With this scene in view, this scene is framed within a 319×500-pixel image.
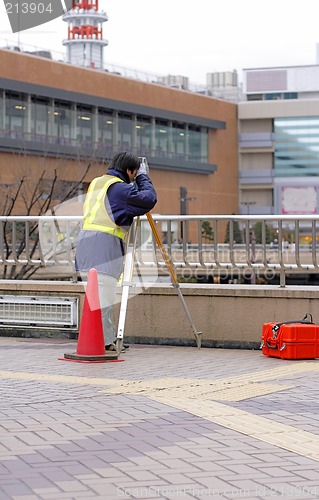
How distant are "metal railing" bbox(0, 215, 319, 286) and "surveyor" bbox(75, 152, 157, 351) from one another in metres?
1.14

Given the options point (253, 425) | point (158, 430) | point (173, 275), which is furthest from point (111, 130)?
point (158, 430)

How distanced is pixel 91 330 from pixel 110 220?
4.20 feet

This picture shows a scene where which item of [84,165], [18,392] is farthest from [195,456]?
[84,165]

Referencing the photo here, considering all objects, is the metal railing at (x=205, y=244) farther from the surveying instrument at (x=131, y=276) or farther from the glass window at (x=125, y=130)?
the glass window at (x=125, y=130)

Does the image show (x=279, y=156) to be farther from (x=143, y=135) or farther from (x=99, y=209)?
(x=99, y=209)

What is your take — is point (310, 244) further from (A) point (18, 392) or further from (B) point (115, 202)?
(A) point (18, 392)

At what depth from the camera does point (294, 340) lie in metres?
10.9

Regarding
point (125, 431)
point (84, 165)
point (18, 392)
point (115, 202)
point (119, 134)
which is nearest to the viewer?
point (125, 431)

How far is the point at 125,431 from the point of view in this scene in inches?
267

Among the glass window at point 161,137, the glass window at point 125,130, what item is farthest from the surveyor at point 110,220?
the glass window at point 161,137

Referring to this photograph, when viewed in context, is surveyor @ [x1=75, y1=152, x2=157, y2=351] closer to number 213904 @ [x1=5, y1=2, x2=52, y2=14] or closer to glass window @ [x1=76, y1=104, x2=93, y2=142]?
number 213904 @ [x1=5, y1=2, x2=52, y2=14]

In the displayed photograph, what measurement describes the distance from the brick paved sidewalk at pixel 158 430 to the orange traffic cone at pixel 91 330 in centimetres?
18

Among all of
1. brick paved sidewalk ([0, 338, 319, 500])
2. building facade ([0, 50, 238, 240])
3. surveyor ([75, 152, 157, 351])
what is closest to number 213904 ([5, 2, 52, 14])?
surveyor ([75, 152, 157, 351])

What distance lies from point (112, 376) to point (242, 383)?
1.22 metres
